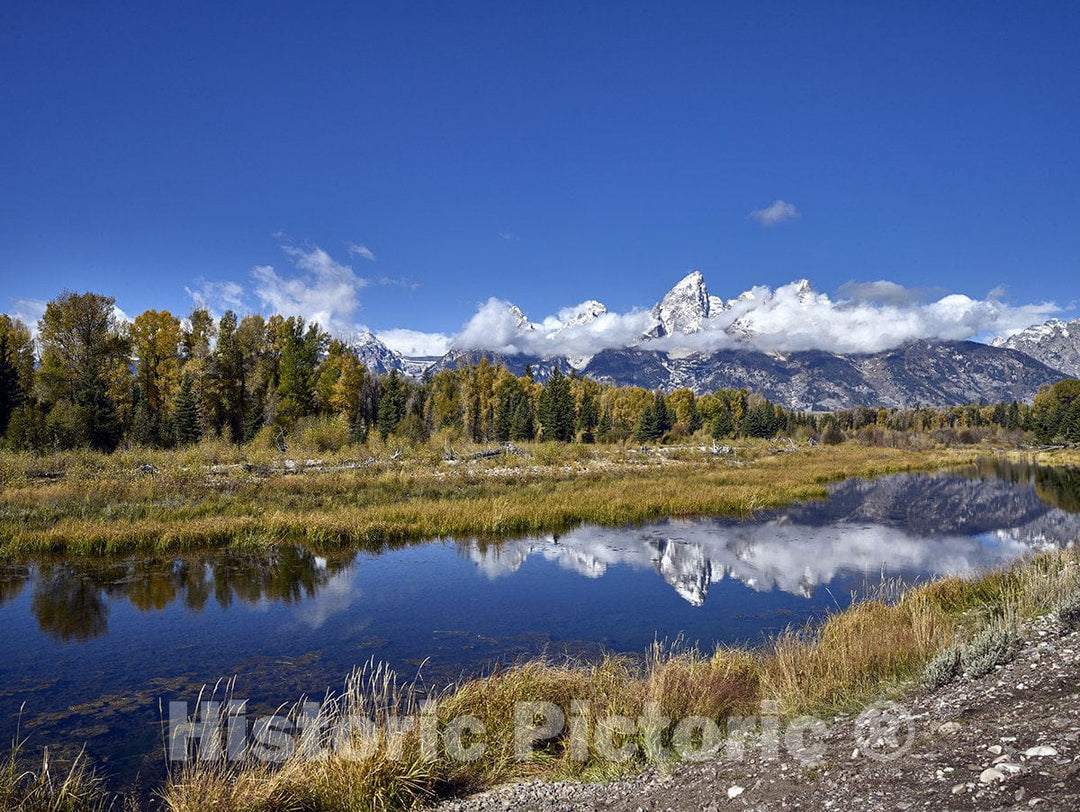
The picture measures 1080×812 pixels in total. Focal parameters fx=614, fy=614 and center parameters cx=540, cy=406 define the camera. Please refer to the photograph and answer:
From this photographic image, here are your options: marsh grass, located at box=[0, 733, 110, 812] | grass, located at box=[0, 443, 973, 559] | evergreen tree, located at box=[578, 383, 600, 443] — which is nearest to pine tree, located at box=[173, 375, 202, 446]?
grass, located at box=[0, 443, 973, 559]

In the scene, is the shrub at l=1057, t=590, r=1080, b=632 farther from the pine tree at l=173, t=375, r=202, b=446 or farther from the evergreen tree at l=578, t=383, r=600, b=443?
the evergreen tree at l=578, t=383, r=600, b=443

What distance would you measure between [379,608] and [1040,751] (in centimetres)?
1162

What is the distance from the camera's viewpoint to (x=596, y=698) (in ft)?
23.2

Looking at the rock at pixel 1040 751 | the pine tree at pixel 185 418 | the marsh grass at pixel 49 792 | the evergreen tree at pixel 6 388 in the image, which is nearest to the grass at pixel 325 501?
the pine tree at pixel 185 418

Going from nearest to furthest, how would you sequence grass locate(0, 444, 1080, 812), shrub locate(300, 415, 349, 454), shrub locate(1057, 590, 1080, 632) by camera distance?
grass locate(0, 444, 1080, 812) → shrub locate(1057, 590, 1080, 632) → shrub locate(300, 415, 349, 454)

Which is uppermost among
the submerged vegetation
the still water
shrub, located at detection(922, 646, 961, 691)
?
shrub, located at detection(922, 646, 961, 691)

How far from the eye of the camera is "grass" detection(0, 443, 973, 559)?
18328mm

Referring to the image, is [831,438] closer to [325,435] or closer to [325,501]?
[325,435]

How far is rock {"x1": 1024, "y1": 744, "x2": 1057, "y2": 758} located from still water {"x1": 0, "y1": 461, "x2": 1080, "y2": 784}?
18.8ft

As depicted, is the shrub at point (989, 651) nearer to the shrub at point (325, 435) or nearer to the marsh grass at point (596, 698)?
the marsh grass at point (596, 698)

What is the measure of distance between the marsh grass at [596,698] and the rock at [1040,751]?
7.73 ft

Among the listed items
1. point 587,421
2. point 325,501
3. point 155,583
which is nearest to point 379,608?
point 155,583

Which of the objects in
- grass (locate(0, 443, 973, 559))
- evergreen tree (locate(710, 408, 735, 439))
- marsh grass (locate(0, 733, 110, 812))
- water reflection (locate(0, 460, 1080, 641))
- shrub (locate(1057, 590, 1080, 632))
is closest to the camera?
marsh grass (locate(0, 733, 110, 812))

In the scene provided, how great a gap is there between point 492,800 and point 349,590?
399 inches
